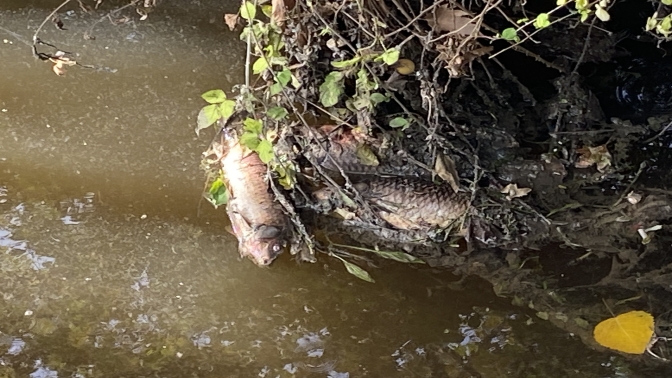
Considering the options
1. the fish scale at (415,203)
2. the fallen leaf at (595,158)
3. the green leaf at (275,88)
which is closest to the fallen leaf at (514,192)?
the fish scale at (415,203)

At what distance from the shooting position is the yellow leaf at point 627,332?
1928mm

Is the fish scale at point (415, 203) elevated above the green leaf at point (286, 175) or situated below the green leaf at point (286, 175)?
below

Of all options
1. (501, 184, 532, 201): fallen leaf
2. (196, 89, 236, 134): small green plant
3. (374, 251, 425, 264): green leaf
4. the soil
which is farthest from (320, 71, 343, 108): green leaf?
(501, 184, 532, 201): fallen leaf

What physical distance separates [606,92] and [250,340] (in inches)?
65.5

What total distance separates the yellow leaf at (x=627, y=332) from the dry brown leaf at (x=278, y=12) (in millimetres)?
1242

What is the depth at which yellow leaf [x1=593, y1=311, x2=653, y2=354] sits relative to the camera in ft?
6.32

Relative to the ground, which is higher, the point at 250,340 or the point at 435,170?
the point at 435,170

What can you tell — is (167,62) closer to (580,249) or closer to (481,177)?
(481,177)

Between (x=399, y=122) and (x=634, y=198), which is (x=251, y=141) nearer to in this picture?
(x=399, y=122)

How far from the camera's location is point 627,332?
6.43ft

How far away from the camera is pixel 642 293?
206 cm

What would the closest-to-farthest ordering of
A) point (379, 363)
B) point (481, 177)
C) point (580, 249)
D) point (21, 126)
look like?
point (379, 363)
point (580, 249)
point (481, 177)
point (21, 126)

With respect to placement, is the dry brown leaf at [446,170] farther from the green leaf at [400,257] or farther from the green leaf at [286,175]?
the green leaf at [286,175]

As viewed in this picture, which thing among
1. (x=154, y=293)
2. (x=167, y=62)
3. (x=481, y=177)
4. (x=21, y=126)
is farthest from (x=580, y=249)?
(x=21, y=126)
